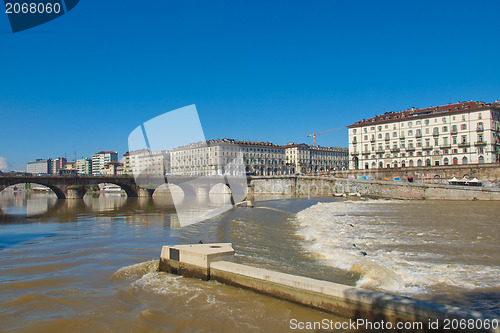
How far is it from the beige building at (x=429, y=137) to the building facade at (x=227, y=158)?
4900 cm

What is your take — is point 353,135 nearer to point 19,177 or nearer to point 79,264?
point 19,177

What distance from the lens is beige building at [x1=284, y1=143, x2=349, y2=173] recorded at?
492 feet

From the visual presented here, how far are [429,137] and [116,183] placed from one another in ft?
232

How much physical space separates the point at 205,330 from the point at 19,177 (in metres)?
72.4

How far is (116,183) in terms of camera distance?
81.8m

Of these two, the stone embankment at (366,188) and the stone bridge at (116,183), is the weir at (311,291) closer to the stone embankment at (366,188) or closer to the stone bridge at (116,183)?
the stone embankment at (366,188)

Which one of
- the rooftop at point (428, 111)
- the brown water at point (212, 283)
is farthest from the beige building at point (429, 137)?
the brown water at point (212, 283)

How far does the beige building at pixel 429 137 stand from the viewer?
68438 mm

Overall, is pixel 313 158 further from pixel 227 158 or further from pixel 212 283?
pixel 212 283

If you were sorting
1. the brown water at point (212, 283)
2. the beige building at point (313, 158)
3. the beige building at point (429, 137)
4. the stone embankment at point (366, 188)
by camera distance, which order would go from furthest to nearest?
the beige building at point (313, 158) → the beige building at point (429, 137) → the stone embankment at point (366, 188) → the brown water at point (212, 283)

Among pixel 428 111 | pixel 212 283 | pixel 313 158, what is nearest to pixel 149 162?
pixel 313 158

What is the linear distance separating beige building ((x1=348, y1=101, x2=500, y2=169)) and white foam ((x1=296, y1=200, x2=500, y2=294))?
60889 mm

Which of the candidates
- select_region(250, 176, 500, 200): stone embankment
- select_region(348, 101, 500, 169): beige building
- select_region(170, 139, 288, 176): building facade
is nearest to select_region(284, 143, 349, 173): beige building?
select_region(170, 139, 288, 176): building facade

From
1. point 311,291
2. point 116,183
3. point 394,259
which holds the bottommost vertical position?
point 394,259
